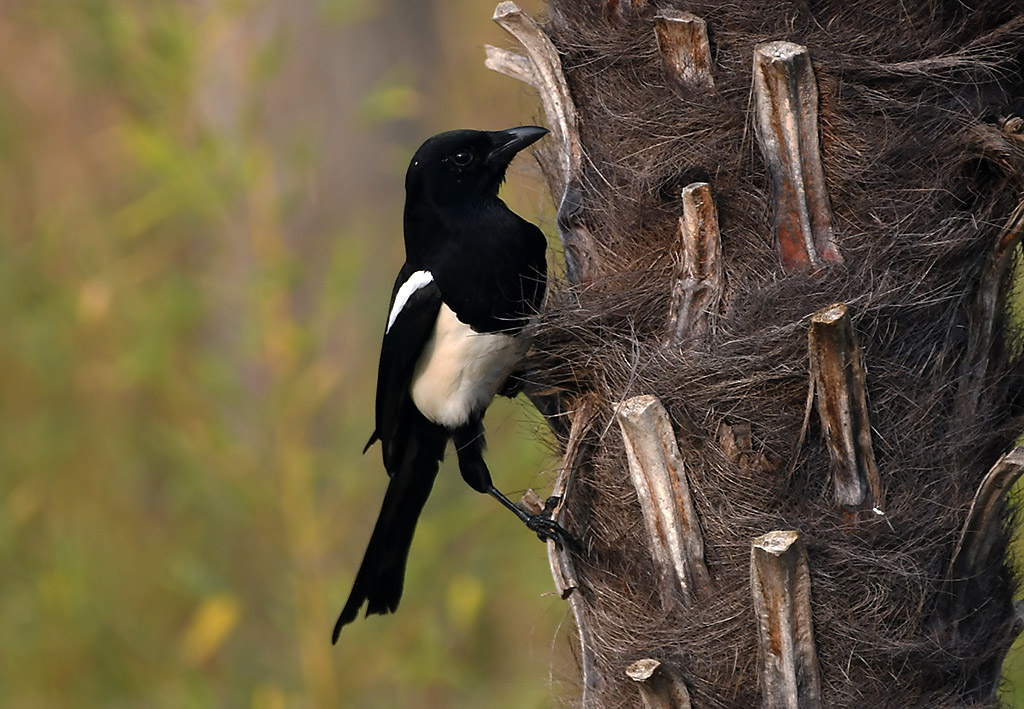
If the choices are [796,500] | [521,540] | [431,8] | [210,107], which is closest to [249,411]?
[521,540]

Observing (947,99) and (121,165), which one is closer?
(947,99)

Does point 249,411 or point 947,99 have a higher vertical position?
point 947,99

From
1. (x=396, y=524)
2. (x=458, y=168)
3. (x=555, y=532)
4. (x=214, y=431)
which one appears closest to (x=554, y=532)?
(x=555, y=532)

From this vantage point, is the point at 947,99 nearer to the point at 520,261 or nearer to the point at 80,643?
the point at 520,261

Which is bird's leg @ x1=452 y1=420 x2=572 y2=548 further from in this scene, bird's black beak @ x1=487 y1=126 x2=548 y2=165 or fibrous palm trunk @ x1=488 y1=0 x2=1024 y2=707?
fibrous palm trunk @ x1=488 y1=0 x2=1024 y2=707

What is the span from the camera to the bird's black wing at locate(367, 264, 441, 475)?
297 cm

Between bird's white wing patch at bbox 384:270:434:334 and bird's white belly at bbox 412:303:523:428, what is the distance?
77 mm

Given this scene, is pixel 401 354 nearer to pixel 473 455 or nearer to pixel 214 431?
pixel 473 455

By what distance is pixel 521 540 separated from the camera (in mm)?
4621

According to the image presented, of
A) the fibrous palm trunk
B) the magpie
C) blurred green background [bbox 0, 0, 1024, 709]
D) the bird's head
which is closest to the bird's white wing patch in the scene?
the magpie

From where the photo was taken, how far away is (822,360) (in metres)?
1.80

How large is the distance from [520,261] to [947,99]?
1.12 metres

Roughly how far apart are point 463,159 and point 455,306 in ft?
1.17

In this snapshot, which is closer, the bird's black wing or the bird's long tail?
the bird's black wing
